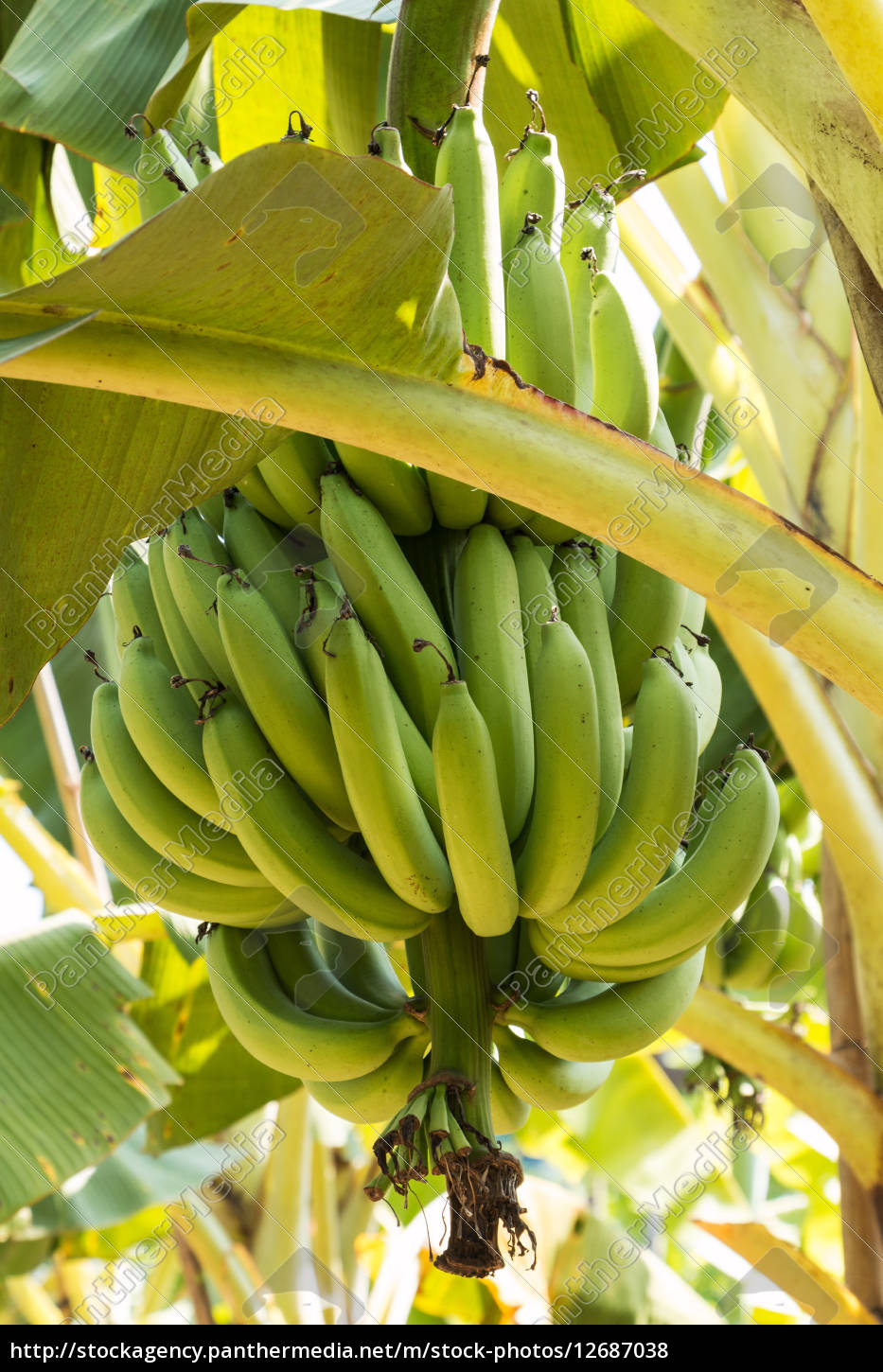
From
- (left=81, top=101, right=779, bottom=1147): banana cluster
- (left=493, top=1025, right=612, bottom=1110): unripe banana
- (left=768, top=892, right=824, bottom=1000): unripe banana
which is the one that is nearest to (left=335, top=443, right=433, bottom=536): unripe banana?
(left=81, top=101, right=779, bottom=1147): banana cluster

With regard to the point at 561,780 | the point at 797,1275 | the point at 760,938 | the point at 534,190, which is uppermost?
the point at 534,190

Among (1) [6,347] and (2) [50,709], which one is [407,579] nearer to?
(1) [6,347]

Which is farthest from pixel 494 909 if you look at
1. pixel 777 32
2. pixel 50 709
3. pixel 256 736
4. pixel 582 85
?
pixel 50 709

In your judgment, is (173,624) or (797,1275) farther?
(797,1275)

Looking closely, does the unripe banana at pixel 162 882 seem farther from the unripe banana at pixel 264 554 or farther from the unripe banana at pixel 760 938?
the unripe banana at pixel 760 938

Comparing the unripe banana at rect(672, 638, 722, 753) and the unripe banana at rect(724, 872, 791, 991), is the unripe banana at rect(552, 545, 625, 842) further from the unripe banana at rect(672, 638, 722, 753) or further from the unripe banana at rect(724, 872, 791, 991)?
the unripe banana at rect(724, 872, 791, 991)

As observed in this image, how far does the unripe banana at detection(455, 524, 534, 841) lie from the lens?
2.05ft

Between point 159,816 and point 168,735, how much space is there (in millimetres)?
64

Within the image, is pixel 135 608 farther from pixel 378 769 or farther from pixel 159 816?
pixel 378 769

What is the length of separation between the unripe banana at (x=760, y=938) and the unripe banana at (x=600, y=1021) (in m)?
0.51

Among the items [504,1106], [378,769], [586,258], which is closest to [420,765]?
[378,769]

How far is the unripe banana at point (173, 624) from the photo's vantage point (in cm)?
73

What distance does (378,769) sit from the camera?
61 centimetres
